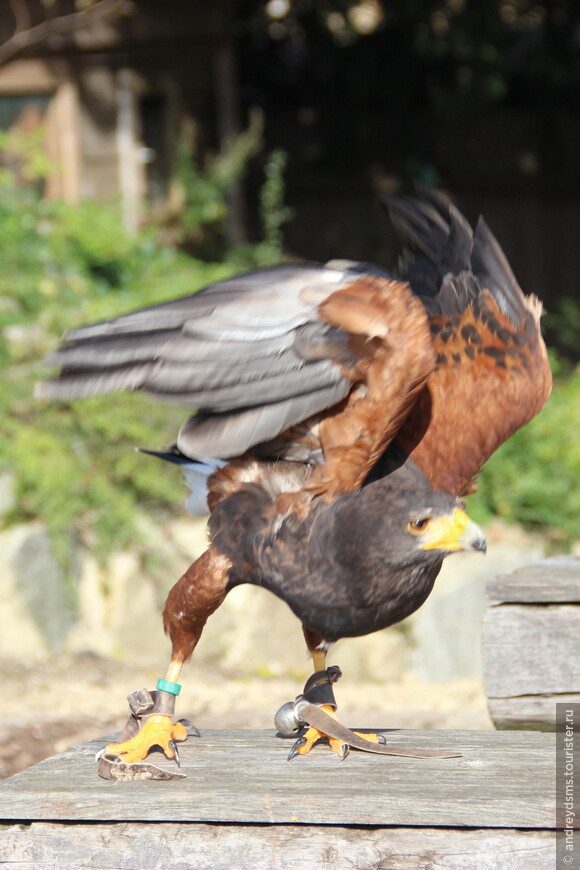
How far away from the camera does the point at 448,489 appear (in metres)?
2.73

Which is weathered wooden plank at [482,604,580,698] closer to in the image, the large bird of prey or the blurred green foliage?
the large bird of prey

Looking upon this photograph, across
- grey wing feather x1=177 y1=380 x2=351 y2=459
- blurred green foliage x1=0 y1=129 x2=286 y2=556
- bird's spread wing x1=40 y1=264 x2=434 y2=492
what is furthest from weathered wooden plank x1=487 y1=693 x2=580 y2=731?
blurred green foliage x1=0 y1=129 x2=286 y2=556

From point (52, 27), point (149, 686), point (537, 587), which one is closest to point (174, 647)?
point (537, 587)

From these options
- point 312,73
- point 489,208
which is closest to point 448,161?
point 489,208

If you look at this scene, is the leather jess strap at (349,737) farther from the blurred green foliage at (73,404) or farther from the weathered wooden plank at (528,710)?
the blurred green foliage at (73,404)

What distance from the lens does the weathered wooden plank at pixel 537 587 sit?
3260 mm

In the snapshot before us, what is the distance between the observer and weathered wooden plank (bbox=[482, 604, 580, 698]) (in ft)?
10.6

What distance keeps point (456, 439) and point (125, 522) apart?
361cm

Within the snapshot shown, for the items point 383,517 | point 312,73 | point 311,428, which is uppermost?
point 312,73

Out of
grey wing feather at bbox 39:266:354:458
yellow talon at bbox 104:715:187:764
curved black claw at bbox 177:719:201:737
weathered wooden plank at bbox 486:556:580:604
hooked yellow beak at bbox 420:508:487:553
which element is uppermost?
grey wing feather at bbox 39:266:354:458

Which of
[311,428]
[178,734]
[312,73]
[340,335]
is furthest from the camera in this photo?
[312,73]

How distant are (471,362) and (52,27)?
6.21m

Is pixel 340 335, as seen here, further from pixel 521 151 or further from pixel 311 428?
pixel 521 151

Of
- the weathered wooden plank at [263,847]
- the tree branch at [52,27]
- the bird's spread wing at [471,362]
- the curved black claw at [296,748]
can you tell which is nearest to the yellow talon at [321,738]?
the curved black claw at [296,748]
